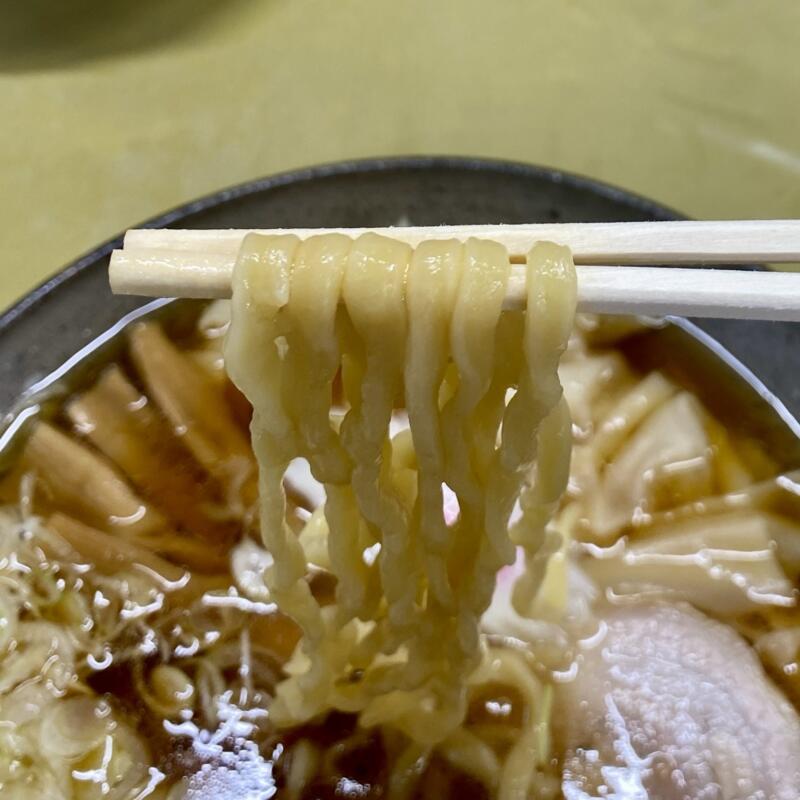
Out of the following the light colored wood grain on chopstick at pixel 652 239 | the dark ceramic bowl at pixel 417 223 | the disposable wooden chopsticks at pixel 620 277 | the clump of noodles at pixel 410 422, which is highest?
the dark ceramic bowl at pixel 417 223

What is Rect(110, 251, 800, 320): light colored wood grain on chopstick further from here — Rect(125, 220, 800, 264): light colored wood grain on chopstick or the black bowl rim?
the black bowl rim

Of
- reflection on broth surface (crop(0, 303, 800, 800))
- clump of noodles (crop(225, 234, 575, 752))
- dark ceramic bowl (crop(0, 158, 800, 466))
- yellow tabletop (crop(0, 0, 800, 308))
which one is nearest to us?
clump of noodles (crop(225, 234, 575, 752))

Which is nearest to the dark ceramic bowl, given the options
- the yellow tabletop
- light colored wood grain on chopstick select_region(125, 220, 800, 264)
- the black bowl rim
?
the black bowl rim

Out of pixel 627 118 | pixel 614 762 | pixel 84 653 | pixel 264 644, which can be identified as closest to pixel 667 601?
pixel 614 762

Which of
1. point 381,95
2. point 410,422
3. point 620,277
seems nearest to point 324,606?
point 410,422

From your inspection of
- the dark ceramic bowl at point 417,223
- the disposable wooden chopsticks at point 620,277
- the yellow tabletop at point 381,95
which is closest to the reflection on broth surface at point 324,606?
the dark ceramic bowl at point 417,223

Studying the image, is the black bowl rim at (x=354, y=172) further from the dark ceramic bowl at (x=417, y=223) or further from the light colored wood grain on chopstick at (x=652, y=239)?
the light colored wood grain on chopstick at (x=652, y=239)
